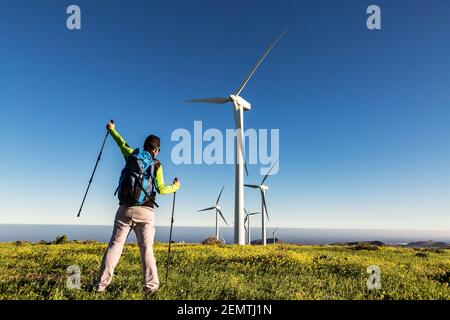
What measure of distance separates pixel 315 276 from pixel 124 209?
700 cm

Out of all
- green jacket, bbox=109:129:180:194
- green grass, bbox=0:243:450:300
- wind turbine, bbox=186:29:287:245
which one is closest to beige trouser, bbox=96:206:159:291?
green grass, bbox=0:243:450:300

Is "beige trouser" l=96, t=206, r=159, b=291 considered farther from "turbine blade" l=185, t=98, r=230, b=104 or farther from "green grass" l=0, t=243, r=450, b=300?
"turbine blade" l=185, t=98, r=230, b=104

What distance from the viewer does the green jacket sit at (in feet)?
29.8

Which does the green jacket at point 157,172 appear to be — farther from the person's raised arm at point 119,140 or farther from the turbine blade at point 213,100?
the turbine blade at point 213,100

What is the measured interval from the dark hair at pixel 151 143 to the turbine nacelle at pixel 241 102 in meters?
37.4

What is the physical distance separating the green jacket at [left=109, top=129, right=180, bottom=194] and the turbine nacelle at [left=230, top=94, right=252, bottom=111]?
122 ft

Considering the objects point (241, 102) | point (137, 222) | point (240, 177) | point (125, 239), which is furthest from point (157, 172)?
point (241, 102)

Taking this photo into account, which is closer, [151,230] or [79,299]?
[79,299]

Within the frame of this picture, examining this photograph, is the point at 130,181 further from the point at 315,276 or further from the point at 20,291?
the point at 315,276

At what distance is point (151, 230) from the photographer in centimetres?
894

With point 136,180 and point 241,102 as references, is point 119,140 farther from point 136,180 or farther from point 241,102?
point 241,102

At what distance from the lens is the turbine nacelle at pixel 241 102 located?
4616 cm

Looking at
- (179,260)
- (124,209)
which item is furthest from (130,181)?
(179,260)
